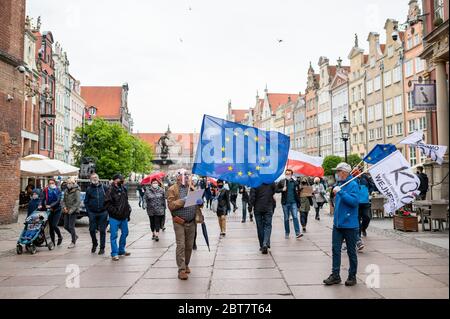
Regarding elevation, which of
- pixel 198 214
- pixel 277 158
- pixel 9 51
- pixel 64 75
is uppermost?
pixel 64 75

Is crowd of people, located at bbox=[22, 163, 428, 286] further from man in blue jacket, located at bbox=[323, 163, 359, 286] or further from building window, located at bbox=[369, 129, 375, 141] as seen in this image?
building window, located at bbox=[369, 129, 375, 141]

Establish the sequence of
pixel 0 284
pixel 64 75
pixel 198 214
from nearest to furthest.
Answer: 1. pixel 0 284
2. pixel 198 214
3. pixel 64 75

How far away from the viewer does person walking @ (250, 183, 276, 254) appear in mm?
11523

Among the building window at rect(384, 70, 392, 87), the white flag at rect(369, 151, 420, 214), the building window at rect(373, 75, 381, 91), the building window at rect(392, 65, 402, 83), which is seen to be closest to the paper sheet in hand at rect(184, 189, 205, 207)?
the white flag at rect(369, 151, 420, 214)

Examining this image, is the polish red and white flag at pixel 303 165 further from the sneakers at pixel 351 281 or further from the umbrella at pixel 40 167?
the umbrella at pixel 40 167

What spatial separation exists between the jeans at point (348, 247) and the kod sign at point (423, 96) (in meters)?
13.3

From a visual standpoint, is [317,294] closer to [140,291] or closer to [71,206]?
[140,291]

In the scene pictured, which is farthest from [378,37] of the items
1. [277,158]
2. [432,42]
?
[277,158]

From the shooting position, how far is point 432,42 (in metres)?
20.8

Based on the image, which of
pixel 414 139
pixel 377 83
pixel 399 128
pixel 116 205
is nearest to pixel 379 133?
pixel 399 128

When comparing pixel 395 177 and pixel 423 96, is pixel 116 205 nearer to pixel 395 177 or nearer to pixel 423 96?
pixel 395 177
